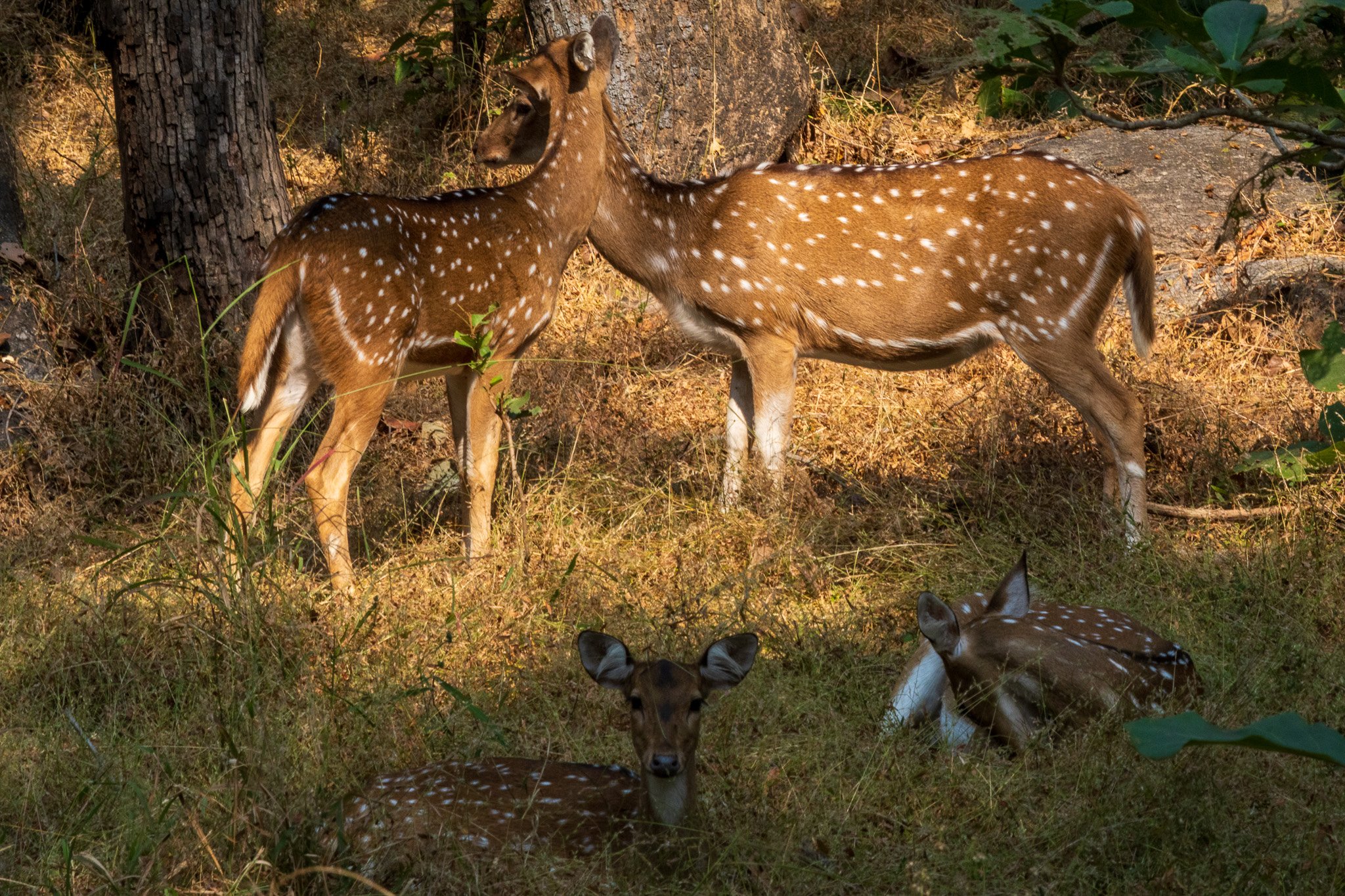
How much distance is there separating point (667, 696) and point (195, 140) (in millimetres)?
4320

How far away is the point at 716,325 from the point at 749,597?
5.48ft

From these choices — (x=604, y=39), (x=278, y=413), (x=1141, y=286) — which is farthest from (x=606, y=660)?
(x=604, y=39)

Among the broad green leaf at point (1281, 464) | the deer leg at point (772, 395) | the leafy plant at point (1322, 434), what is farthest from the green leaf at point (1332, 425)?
the deer leg at point (772, 395)

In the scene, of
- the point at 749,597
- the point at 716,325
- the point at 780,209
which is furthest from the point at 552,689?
the point at 780,209

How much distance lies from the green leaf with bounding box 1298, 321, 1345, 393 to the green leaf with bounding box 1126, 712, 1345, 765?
4158mm

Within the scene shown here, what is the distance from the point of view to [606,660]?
391 cm

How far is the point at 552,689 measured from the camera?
486cm

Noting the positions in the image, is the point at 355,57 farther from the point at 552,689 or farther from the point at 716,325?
the point at 552,689

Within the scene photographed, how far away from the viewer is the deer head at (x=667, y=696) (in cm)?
370

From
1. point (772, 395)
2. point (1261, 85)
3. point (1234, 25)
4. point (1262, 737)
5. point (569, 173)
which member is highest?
point (1234, 25)

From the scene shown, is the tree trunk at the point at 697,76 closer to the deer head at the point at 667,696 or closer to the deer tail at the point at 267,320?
the deer tail at the point at 267,320

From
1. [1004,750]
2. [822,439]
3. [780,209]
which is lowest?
[822,439]

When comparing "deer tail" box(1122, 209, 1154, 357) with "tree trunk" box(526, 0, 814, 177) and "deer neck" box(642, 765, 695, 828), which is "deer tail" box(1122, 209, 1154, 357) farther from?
"deer neck" box(642, 765, 695, 828)

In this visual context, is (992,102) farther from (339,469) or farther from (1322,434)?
(339,469)
